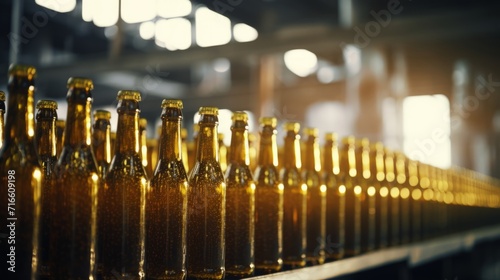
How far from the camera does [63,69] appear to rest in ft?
13.6

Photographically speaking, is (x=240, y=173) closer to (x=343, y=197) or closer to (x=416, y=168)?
(x=343, y=197)

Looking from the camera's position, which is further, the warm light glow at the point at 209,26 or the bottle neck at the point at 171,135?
the warm light glow at the point at 209,26

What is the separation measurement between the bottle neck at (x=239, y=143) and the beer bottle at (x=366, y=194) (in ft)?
2.52

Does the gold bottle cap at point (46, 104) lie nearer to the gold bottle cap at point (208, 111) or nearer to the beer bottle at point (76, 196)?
the beer bottle at point (76, 196)

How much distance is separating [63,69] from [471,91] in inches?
178

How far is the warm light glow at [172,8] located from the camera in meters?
6.21

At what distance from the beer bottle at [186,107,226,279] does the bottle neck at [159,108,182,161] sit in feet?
0.23

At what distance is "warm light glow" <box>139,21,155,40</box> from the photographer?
257 inches

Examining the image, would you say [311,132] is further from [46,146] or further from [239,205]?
[46,146]

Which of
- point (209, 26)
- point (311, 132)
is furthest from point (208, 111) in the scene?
point (209, 26)

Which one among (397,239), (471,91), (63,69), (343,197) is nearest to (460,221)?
(397,239)

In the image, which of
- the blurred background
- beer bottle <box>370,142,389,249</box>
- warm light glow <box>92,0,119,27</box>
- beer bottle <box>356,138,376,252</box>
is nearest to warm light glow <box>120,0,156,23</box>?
the blurred background

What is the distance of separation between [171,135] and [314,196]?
66cm

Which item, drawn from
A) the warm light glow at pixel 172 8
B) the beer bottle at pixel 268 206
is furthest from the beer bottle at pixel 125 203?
the warm light glow at pixel 172 8
